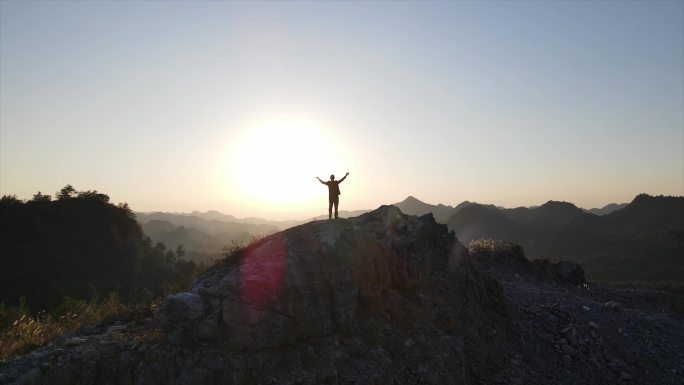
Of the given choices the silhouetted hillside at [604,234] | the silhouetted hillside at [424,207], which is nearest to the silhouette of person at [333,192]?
the silhouetted hillside at [604,234]

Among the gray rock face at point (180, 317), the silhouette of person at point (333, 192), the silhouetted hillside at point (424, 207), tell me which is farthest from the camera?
the silhouetted hillside at point (424, 207)

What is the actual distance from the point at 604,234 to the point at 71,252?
105m

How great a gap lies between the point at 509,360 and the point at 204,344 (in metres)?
8.33

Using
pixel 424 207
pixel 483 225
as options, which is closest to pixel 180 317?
pixel 483 225

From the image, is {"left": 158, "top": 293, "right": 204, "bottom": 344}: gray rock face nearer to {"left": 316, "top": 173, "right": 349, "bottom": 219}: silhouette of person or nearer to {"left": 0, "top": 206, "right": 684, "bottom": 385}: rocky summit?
{"left": 0, "top": 206, "right": 684, "bottom": 385}: rocky summit

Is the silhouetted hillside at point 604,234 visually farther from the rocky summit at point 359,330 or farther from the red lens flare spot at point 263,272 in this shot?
the red lens flare spot at point 263,272

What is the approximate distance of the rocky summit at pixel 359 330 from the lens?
8.97 m

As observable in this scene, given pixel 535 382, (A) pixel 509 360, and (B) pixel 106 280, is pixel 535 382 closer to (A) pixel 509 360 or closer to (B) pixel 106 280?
(A) pixel 509 360

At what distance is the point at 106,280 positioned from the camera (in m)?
49.1

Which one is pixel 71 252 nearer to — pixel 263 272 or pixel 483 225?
pixel 263 272

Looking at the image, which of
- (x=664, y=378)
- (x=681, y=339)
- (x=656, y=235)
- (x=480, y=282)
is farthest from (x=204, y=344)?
(x=656, y=235)

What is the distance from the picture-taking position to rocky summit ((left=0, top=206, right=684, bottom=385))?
29.4 ft

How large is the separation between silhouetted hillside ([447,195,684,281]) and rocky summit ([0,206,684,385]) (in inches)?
2427

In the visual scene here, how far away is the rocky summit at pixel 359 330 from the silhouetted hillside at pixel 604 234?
61.7 meters
